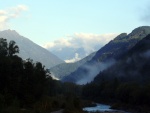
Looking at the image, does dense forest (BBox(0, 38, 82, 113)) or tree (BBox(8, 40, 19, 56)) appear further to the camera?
tree (BBox(8, 40, 19, 56))

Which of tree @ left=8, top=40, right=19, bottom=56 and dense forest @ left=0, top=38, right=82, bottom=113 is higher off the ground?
tree @ left=8, top=40, right=19, bottom=56

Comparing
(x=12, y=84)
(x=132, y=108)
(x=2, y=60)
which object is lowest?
(x=132, y=108)

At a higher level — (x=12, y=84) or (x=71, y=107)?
(x=12, y=84)

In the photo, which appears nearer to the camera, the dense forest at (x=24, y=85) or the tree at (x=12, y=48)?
the dense forest at (x=24, y=85)

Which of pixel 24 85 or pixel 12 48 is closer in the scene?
pixel 24 85

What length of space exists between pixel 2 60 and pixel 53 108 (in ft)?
85.6

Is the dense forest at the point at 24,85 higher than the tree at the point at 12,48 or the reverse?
the reverse

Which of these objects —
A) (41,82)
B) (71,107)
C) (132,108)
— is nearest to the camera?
(71,107)

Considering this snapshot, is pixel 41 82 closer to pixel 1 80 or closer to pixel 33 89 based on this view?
pixel 33 89

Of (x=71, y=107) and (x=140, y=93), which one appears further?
(x=140, y=93)

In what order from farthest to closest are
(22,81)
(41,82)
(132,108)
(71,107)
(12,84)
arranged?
(132,108), (41,82), (22,81), (12,84), (71,107)

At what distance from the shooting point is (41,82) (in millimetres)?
141875

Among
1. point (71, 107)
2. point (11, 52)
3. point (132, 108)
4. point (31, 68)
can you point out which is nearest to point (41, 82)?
point (31, 68)

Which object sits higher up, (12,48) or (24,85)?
(12,48)
